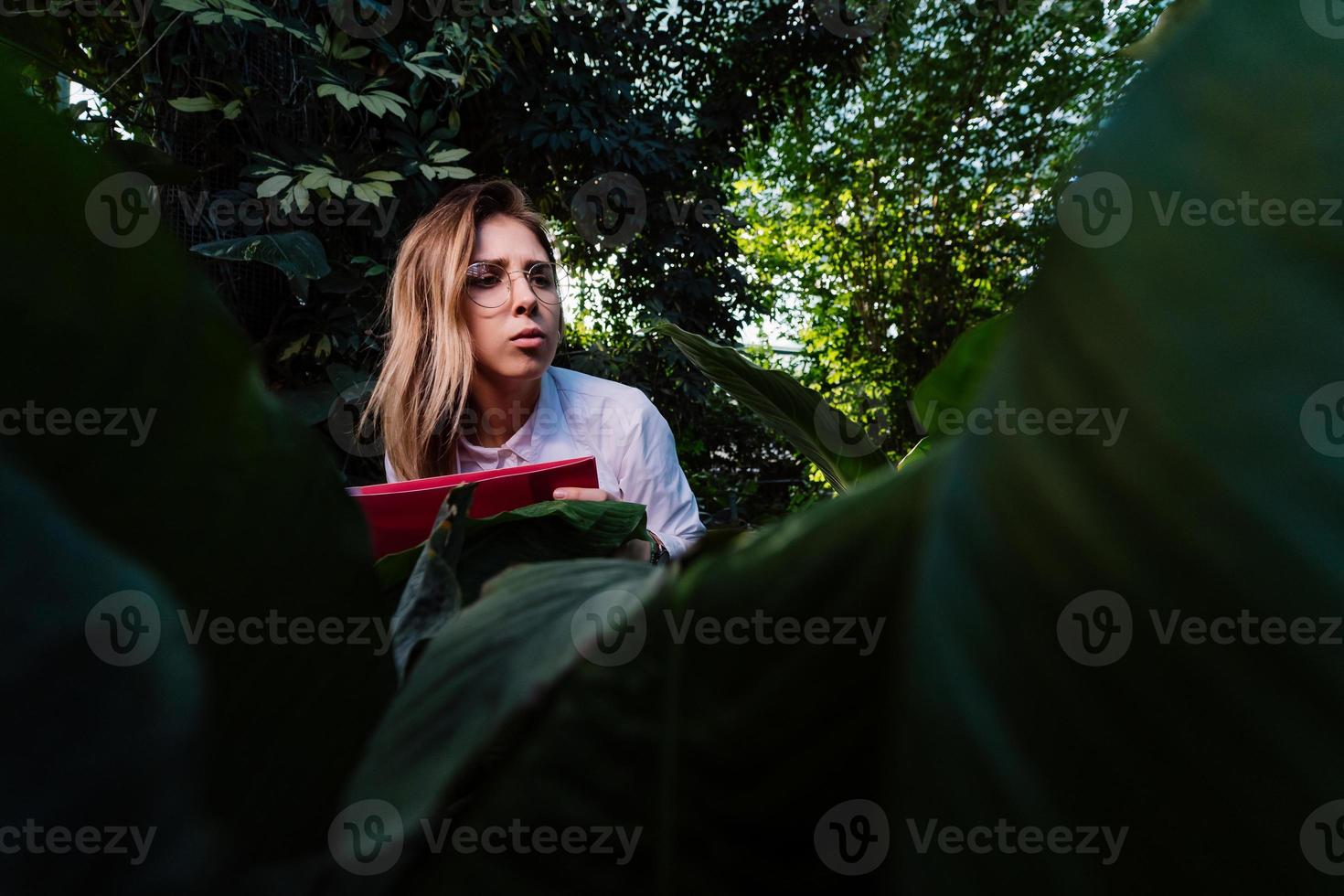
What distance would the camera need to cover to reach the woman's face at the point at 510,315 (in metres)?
1.48

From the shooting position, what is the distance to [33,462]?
9 centimetres

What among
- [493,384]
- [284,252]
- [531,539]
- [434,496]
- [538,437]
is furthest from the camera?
[284,252]

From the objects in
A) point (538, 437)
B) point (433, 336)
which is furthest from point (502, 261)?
point (538, 437)

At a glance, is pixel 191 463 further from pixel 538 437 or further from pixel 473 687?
pixel 538 437

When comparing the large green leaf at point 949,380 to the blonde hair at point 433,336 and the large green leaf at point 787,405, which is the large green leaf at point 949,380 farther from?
the blonde hair at point 433,336

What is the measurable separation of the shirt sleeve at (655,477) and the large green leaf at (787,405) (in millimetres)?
953

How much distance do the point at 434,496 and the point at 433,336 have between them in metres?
1.19

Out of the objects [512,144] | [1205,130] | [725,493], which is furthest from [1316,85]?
[725,493]

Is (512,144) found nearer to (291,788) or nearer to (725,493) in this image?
(725,493)

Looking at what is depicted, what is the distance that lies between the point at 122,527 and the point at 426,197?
2.48 meters

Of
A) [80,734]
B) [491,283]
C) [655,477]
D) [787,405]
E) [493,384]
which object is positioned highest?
[491,283]

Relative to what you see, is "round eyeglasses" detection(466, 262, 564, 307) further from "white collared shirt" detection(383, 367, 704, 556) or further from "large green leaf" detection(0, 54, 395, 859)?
"large green leaf" detection(0, 54, 395, 859)

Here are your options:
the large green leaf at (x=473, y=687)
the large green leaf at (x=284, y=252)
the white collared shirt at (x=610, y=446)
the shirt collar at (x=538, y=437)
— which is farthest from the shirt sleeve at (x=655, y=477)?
the large green leaf at (x=473, y=687)

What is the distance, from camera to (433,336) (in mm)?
1519
